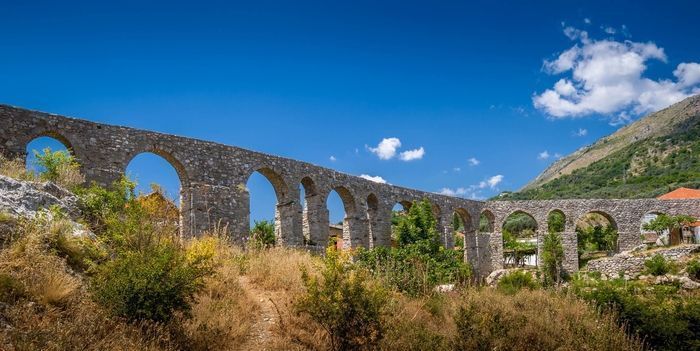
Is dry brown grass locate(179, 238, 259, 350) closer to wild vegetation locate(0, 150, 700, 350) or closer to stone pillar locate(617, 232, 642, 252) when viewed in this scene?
wild vegetation locate(0, 150, 700, 350)

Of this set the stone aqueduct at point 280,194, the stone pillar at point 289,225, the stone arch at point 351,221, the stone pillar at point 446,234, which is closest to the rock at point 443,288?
the stone aqueduct at point 280,194

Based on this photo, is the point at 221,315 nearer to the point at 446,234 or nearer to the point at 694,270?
the point at 446,234

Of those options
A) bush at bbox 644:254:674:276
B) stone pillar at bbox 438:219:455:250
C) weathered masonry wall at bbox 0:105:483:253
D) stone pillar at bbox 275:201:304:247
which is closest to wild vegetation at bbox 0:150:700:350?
weathered masonry wall at bbox 0:105:483:253

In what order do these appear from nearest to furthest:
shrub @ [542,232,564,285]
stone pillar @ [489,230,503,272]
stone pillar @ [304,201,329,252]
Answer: stone pillar @ [304,201,329,252]
shrub @ [542,232,564,285]
stone pillar @ [489,230,503,272]

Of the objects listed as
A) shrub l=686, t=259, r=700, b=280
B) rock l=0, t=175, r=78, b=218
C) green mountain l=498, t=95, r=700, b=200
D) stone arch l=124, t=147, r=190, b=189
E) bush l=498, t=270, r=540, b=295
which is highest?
green mountain l=498, t=95, r=700, b=200

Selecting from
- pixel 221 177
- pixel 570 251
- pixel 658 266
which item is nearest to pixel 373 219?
pixel 221 177

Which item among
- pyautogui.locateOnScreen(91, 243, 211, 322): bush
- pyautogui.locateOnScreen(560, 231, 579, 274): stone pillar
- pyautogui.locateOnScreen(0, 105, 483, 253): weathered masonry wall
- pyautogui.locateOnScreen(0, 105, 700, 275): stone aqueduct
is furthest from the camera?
pyautogui.locateOnScreen(560, 231, 579, 274): stone pillar

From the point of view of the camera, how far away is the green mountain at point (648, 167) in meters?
58.1

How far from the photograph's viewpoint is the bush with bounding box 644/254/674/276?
2609 centimetres

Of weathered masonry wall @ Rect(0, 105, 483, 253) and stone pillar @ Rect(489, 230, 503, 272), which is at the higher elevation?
weathered masonry wall @ Rect(0, 105, 483, 253)

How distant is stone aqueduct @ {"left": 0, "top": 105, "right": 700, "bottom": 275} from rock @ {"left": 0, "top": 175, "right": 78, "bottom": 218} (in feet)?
16.1

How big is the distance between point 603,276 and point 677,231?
7.38 metres

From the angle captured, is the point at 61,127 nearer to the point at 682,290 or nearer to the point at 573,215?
the point at 682,290

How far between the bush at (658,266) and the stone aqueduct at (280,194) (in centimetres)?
470
